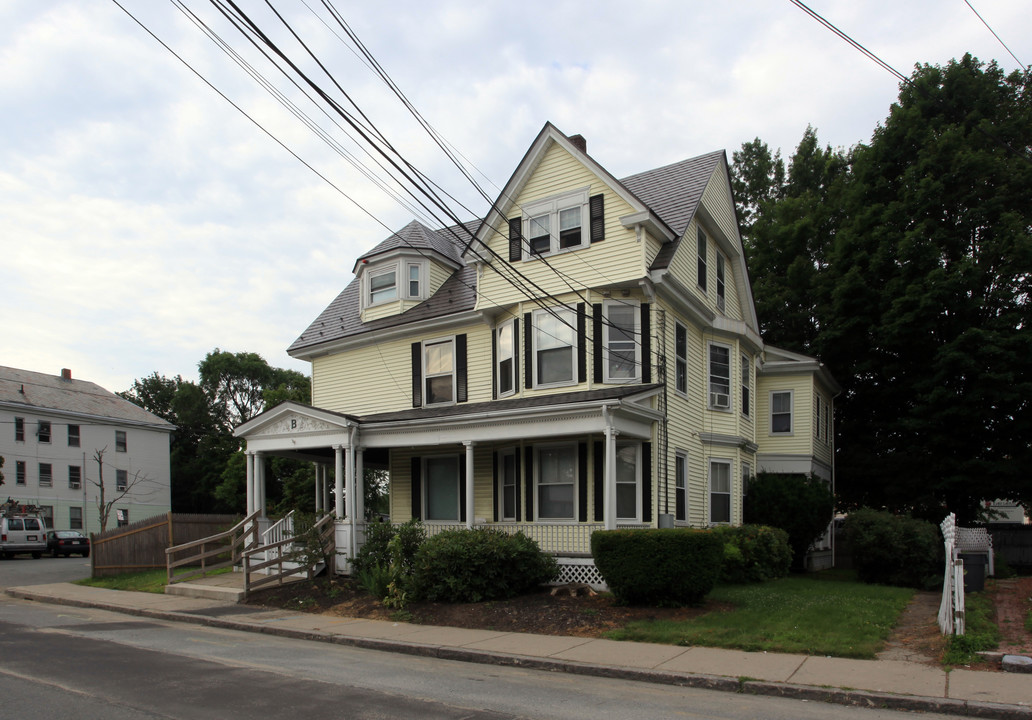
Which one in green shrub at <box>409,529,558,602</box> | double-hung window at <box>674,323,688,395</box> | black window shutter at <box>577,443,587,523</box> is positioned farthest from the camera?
double-hung window at <box>674,323,688,395</box>

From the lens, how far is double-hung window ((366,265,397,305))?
23.0 m

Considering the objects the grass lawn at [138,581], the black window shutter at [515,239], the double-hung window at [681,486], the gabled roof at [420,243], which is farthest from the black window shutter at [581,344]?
the grass lawn at [138,581]

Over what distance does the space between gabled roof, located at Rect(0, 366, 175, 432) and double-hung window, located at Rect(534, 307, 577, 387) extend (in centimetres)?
3813

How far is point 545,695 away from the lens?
331 inches

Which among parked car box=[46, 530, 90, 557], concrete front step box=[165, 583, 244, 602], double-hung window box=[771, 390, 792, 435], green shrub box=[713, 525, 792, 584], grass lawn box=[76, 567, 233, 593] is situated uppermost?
double-hung window box=[771, 390, 792, 435]

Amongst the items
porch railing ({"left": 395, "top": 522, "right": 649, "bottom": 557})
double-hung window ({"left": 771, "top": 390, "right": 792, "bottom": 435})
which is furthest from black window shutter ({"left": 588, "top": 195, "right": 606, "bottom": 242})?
double-hung window ({"left": 771, "top": 390, "right": 792, "bottom": 435})

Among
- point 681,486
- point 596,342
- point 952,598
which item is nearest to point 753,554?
point 681,486

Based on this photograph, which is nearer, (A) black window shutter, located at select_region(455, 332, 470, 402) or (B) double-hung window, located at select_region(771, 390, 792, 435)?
(A) black window shutter, located at select_region(455, 332, 470, 402)

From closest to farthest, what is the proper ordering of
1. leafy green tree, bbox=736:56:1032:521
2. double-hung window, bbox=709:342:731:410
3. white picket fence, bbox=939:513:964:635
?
1. white picket fence, bbox=939:513:964:635
2. double-hung window, bbox=709:342:731:410
3. leafy green tree, bbox=736:56:1032:521

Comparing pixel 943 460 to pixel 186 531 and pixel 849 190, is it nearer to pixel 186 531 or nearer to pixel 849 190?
pixel 849 190

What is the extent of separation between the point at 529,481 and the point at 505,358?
315cm

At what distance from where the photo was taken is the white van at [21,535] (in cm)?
3372

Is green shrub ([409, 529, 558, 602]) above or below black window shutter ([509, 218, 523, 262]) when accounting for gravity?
below

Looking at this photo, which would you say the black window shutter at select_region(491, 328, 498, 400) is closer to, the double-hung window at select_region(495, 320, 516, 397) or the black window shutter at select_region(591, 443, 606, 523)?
the double-hung window at select_region(495, 320, 516, 397)
